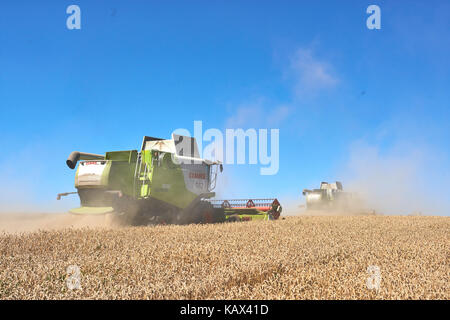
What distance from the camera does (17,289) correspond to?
338cm

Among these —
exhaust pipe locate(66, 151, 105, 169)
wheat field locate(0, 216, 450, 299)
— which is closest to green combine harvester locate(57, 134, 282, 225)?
exhaust pipe locate(66, 151, 105, 169)

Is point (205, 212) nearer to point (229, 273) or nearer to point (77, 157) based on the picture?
point (77, 157)

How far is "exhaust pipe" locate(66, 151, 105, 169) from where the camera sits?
438 inches

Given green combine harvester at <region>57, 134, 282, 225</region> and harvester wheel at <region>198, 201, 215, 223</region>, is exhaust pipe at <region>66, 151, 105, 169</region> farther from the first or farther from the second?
harvester wheel at <region>198, 201, 215, 223</region>

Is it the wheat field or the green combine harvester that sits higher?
the green combine harvester

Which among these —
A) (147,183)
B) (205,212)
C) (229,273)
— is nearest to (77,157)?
(147,183)

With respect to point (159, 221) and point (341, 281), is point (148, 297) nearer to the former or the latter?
point (341, 281)

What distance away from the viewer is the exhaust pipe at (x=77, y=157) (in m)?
11.1

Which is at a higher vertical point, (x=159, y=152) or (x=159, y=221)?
(x=159, y=152)

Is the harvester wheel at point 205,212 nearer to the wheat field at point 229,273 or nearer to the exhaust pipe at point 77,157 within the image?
the exhaust pipe at point 77,157

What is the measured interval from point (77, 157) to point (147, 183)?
8.17 feet

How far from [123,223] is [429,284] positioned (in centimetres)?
926

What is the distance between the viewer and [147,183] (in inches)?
444
